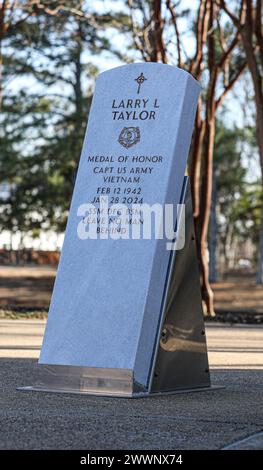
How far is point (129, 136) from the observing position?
1059cm

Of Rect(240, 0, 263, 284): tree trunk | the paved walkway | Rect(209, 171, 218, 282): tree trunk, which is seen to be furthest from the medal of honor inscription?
Rect(209, 171, 218, 282): tree trunk

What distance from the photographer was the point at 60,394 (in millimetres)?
10078

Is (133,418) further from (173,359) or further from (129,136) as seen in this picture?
(129,136)

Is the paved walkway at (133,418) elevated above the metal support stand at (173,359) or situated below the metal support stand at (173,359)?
below

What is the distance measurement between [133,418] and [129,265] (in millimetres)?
1992

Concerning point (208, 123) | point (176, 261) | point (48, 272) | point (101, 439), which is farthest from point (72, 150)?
point (101, 439)

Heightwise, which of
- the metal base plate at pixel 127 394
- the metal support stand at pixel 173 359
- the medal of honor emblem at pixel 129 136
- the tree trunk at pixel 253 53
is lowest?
the metal base plate at pixel 127 394

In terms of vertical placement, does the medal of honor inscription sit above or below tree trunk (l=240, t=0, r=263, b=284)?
below

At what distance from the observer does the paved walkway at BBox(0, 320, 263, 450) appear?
7465 millimetres

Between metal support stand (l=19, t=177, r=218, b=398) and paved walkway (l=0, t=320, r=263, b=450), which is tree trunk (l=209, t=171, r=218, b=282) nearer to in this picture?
paved walkway (l=0, t=320, r=263, b=450)

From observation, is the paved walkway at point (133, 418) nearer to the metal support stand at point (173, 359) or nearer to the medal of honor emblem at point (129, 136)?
the metal support stand at point (173, 359)

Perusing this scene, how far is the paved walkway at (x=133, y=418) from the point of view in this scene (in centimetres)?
746

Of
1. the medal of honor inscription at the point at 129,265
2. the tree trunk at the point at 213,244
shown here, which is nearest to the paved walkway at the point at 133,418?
the medal of honor inscription at the point at 129,265

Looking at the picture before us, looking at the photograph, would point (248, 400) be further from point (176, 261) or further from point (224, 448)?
point (224, 448)
